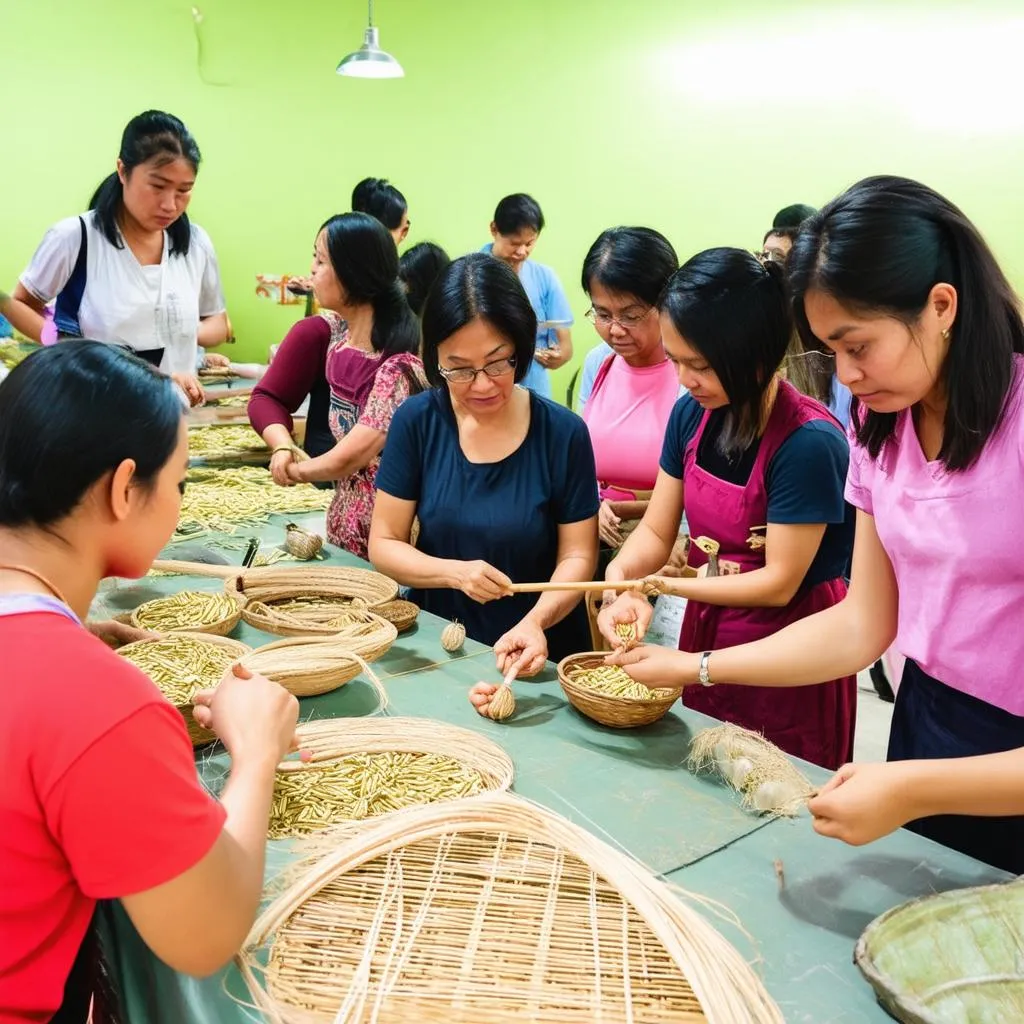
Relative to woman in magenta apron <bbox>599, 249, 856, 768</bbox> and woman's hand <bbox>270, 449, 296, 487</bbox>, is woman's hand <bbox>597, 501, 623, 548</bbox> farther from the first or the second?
woman's hand <bbox>270, 449, 296, 487</bbox>

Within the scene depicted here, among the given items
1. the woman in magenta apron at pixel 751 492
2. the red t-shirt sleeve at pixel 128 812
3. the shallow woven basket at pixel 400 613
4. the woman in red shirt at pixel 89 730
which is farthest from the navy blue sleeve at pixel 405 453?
the red t-shirt sleeve at pixel 128 812

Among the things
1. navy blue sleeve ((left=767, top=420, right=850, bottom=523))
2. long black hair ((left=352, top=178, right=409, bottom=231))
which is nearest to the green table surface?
navy blue sleeve ((left=767, top=420, right=850, bottom=523))

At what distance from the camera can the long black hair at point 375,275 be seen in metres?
Answer: 3.14

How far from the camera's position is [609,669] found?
2.06m

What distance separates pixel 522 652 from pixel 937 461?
98 cm

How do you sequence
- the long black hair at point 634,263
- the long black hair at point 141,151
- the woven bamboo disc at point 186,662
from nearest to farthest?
the woven bamboo disc at point 186,662
the long black hair at point 634,263
the long black hair at point 141,151

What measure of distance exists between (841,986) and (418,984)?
52 centimetres

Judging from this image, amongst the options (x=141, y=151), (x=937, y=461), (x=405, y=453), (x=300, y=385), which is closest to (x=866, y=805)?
(x=937, y=461)

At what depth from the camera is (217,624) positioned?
221cm

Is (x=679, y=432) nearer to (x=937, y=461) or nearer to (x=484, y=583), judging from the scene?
(x=484, y=583)

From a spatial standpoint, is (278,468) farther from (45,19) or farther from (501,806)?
(45,19)

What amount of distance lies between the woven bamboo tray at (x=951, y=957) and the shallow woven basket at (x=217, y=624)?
1534 mm

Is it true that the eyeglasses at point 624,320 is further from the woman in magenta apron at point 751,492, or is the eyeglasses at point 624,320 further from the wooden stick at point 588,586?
the wooden stick at point 588,586

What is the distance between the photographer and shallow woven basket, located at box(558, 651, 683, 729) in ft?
5.90
